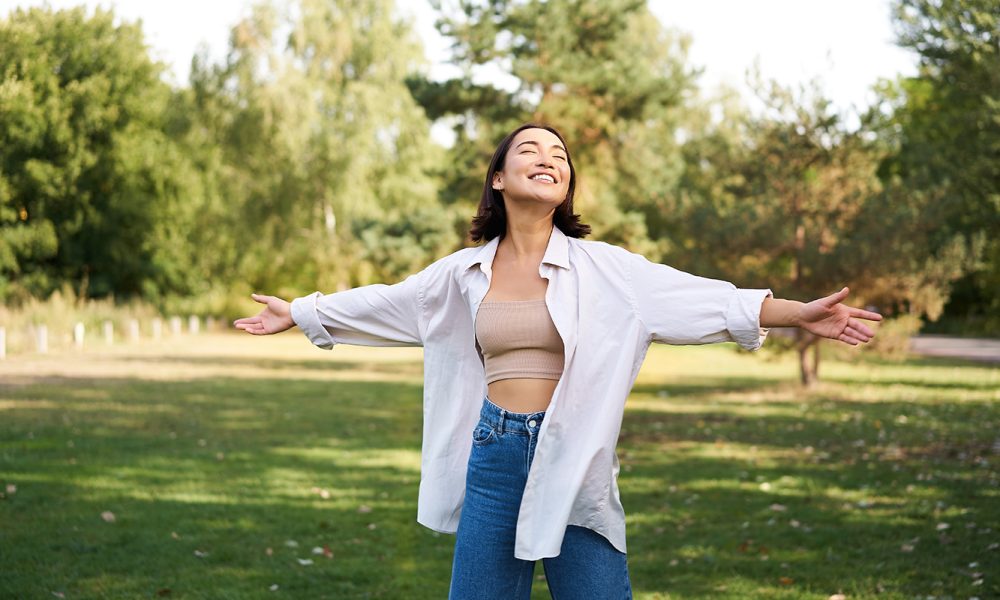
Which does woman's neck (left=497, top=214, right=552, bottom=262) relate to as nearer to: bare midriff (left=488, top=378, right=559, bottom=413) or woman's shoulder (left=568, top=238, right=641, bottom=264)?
woman's shoulder (left=568, top=238, right=641, bottom=264)

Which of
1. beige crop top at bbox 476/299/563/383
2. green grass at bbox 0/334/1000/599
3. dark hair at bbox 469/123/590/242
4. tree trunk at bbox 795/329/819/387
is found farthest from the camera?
tree trunk at bbox 795/329/819/387

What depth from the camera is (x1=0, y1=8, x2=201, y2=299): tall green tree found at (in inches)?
907

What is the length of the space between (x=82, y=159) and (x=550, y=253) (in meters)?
29.7

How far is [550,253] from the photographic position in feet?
Answer: 11.2

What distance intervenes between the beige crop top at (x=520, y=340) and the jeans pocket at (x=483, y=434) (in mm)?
159

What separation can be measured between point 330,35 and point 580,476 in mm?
38279

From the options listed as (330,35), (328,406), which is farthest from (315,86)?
(328,406)

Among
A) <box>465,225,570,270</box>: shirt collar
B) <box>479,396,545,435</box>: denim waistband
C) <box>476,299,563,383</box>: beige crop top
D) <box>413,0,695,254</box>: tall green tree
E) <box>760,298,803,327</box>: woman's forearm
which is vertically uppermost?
<box>413,0,695,254</box>: tall green tree

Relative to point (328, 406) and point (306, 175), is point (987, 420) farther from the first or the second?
point (306, 175)

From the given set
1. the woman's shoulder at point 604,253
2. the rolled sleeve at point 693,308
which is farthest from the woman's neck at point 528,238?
the rolled sleeve at point 693,308

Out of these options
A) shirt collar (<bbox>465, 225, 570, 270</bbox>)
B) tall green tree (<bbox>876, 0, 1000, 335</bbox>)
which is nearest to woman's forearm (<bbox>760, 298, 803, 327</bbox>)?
shirt collar (<bbox>465, 225, 570, 270</bbox>)

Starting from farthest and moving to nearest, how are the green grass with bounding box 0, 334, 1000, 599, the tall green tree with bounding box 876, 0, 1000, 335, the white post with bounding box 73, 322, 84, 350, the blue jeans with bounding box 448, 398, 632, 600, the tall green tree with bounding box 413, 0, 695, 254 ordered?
the white post with bounding box 73, 322, 84, 350 → the tall green tree with bounding box 413, 0, 695, 254 → the tall green tree with bounding box 876, 0, 1000, 335 → the green grass with bounding box 0, 334, 1000, 599 → the blue jeans with bounding box 448, 398, 632, 600

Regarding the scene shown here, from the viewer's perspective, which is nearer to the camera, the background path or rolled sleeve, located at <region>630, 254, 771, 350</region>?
rolled sleeve, located at <region>630, 254, 771, 350</region>

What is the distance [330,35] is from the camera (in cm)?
3938
